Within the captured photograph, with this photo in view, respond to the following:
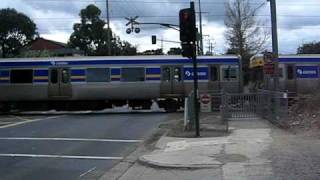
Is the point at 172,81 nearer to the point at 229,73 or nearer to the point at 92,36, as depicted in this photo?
the point at 229,73

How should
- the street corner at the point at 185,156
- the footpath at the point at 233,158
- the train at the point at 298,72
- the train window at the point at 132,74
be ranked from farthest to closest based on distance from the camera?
the train at the point at 298,72 → the train window at the point at 132,74 → the street corner at the point at 185,156 → the footpath at the point at 233,158

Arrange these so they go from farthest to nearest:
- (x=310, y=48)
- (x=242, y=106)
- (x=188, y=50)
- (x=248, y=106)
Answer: (x=310, y=48) → (x=248, y=106) → (x=242, y=106) → (x=188, y=50)

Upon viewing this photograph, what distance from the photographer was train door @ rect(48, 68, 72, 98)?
36.6 metres

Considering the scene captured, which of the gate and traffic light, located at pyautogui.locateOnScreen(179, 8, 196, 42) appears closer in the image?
traffic light, located at pyautogui.locateOnScreen(179, 8, 196, 42)

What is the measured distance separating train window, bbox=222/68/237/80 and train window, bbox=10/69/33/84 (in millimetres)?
11232

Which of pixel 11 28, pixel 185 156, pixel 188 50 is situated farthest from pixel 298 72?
pixel 11 28

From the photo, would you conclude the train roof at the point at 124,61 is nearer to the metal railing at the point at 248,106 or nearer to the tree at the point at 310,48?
the metal railing at the point at 248,106

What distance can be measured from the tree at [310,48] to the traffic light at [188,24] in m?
76.3

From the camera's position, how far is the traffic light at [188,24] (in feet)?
63.1

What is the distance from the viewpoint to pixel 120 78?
121ft

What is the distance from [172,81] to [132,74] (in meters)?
2.35

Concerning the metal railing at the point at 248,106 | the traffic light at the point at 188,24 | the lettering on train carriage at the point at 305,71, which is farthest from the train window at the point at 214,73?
the traffic light at the point at 188,24

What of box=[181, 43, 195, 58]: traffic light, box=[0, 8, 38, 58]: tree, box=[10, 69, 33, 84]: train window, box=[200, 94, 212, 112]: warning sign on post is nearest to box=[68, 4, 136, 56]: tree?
box=[0, 8, 38, 58]: tree

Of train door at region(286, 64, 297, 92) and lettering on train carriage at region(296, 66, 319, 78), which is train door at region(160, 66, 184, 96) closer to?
train door at region(286, 64, 297, 92)
